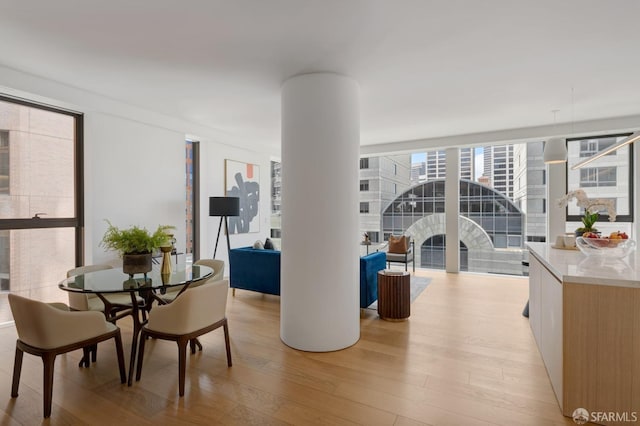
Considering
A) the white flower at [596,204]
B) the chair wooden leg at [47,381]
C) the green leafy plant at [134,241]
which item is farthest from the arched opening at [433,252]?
the chair wooden leg at [47,381]

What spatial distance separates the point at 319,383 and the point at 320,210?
141 centimetres

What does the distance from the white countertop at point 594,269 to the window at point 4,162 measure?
5.09 metres

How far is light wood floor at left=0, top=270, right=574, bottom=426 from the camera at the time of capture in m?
2.05

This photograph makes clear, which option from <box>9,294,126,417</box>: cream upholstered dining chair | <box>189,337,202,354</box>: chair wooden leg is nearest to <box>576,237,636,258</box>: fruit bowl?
<box>189,337,202,354</box>: chair wooden leg

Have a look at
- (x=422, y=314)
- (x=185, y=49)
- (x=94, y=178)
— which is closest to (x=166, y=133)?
(x=94, y=178)

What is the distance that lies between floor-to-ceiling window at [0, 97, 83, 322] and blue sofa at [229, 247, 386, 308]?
6.48 feet

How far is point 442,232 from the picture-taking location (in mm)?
6746

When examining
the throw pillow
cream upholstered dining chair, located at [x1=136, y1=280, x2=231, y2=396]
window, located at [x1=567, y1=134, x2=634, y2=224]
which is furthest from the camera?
the throw pillow

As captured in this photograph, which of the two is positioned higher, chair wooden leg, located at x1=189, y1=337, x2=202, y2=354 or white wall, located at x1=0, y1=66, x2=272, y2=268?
white wall, located at x1=0, y1=66, x2=272, y2=268

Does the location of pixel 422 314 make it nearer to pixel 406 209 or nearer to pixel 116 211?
pixel 406 209

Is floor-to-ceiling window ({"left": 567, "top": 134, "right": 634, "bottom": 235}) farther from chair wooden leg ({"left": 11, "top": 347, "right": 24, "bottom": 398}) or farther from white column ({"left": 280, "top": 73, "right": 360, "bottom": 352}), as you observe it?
chair wooden leg ({"left": 11, "top": 347, "right": 24, "bottom": 398})

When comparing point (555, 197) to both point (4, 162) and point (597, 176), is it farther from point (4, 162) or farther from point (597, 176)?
point (4, 162)

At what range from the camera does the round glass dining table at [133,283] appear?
7.72 feet

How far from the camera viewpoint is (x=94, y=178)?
13.3ft
